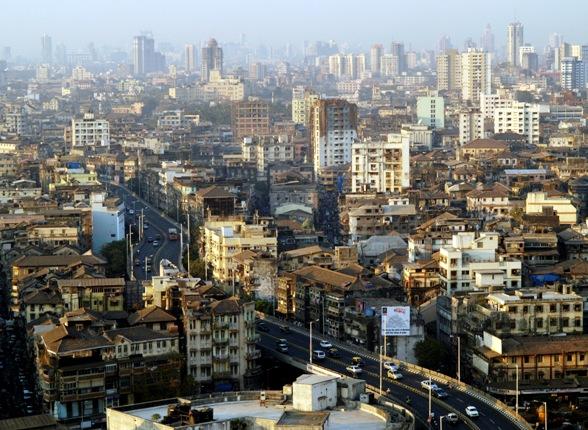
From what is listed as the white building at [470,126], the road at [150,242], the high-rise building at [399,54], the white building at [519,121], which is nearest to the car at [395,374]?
the road at [150,242]

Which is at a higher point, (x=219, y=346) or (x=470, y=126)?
(x=470, y=126)

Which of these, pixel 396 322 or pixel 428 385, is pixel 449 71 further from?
pixel 428 385

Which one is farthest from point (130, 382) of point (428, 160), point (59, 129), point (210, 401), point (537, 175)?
point (59, 129)

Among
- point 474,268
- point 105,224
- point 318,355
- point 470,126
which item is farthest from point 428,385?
point 470,126

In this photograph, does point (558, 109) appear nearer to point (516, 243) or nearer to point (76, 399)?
point (516, 243)

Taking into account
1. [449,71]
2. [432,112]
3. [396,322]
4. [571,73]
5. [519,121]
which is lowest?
[396,322]

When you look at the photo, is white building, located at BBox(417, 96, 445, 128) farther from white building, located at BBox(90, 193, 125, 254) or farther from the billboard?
the billboard

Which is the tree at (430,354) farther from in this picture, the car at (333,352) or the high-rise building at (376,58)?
the high-rise building at (376,58)

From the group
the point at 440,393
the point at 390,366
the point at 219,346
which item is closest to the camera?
the point at 440,393
